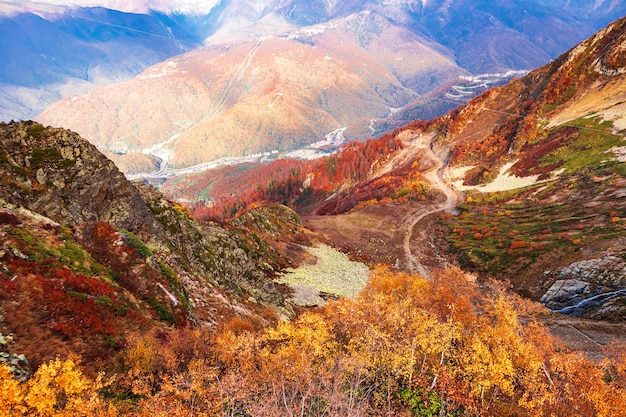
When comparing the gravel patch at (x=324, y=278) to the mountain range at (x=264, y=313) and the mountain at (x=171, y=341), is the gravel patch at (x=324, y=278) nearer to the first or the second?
the mountain range at (x=264, y=313)

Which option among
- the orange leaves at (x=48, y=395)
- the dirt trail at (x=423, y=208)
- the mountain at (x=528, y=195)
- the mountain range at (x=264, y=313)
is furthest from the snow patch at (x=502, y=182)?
the orange leaves at (x=48, y=395)

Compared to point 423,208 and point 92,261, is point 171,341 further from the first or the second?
point 423,208

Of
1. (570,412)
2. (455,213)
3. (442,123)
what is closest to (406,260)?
(455,213)

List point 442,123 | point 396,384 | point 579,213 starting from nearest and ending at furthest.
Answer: point 396,384, point 579,213, point 442,123

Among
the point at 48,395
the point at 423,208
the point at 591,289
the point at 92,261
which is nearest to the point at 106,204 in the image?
the point at 92,261

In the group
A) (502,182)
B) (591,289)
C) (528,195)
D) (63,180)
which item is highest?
(63,180)

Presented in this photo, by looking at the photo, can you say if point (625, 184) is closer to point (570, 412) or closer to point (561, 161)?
point (561, 161)
